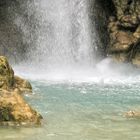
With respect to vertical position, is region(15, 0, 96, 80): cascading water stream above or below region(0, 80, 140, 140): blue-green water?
above

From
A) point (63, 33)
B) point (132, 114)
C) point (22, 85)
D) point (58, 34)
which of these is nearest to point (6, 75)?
point (22, 85)

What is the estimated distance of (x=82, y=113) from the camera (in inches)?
629

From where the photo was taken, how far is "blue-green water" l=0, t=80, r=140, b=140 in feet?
42.1

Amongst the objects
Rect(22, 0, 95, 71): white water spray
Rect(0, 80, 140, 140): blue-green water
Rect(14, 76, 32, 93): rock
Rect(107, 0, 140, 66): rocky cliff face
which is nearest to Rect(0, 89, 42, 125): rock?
Rect(0, 80, 140, 140): blue-green water

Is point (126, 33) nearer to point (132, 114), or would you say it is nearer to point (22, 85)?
point (22, 85)

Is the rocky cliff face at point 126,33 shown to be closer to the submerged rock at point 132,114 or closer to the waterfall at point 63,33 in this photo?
the waterfall at point 63,33

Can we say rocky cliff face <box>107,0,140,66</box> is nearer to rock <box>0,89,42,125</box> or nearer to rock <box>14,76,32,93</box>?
rock <box>14,76,32,93</box>

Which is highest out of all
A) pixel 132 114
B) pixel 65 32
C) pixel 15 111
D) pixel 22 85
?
pixel 65 32

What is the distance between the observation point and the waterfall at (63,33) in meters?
36.1

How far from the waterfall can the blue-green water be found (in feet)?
39.4

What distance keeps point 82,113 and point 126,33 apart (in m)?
19.3

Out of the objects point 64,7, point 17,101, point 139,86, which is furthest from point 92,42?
point 17,101

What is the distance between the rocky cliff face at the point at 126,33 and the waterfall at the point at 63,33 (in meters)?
2.38

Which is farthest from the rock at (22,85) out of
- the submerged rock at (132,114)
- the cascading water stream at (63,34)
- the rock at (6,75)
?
the cascading water stream at (63,34)
